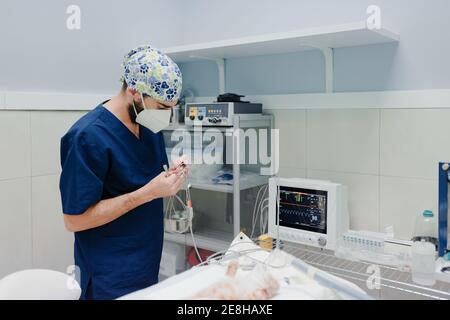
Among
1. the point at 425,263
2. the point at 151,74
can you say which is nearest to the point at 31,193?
the point at 151,74

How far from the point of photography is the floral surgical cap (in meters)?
1.46

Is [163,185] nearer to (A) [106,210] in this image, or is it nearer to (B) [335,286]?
(A) [106,210]

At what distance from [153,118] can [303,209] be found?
0.79 m

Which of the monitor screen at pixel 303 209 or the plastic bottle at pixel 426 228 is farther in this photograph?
the monitor screen at pixel 303 209

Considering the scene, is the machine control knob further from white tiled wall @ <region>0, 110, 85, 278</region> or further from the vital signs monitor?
white tiled wall @ <region>0, 110, 85, 278</region>

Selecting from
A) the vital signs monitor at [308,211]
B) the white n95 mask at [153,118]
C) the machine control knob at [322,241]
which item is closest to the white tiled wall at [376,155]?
the vital signs monitor at [308,211]

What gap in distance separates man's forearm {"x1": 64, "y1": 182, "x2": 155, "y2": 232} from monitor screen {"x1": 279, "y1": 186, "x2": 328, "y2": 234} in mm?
738

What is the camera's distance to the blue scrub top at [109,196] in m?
1.40

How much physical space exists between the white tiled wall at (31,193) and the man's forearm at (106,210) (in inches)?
24.7

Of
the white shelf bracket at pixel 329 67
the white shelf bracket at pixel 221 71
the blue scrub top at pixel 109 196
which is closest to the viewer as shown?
the blue scrub top at pixel 109 196

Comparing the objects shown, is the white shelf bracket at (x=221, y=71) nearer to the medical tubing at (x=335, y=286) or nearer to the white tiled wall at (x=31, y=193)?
the white tiled wall at (x=31, y=193)

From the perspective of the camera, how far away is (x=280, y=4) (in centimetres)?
223

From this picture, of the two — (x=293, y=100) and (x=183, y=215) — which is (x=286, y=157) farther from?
(x=183, y=215)
